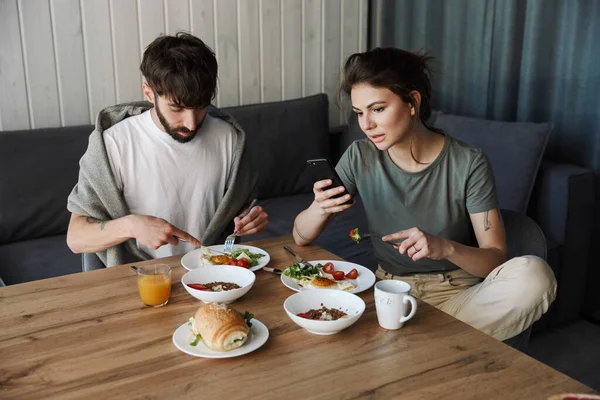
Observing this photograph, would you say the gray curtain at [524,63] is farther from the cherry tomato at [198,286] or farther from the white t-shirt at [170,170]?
the cherry tomato at [198,286]

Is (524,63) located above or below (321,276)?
above

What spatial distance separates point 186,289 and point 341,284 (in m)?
0.36

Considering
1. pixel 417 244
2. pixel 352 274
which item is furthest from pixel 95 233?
pixel 417 244

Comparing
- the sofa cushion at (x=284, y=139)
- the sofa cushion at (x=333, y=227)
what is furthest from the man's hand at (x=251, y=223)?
the sofa cushion at (x=284, y=139)

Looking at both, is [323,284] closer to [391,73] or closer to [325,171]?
[325,171]

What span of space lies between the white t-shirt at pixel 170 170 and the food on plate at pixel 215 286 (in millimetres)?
507

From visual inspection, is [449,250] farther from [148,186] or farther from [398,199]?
[148,186]

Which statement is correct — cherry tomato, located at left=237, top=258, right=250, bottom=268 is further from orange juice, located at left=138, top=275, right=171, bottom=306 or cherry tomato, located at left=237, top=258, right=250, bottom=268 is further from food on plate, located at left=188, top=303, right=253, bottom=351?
food on plate, located at left=188, top=303, right=253, bottom=351

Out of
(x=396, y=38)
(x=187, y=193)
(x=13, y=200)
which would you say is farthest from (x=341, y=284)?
(x=396, y=38)

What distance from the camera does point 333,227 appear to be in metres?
3.02

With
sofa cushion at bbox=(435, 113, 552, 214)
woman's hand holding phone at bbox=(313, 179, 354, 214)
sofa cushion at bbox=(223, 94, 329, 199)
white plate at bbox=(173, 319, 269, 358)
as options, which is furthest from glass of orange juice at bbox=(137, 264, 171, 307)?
sofa cushion at bbox=(223, 94, 329, 199)

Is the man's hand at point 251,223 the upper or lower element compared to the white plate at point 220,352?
upper

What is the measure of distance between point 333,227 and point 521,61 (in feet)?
3.93

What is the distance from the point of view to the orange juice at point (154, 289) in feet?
4.62
